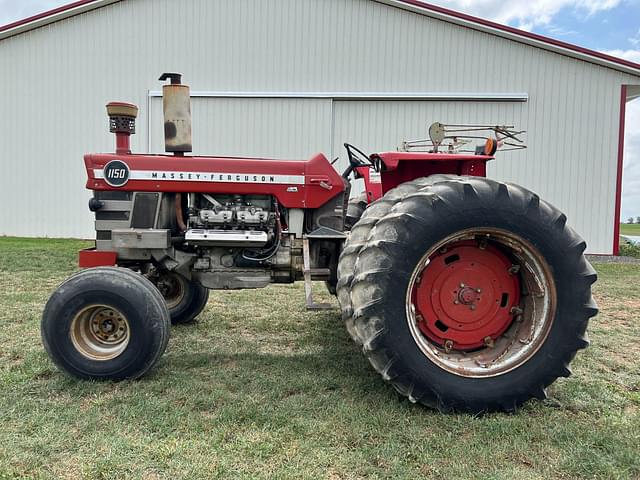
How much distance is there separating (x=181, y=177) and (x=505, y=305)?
2.27 metres

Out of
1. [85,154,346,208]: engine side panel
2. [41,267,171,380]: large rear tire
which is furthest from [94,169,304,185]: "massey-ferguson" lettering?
[41,267,171,380]: large rear tire

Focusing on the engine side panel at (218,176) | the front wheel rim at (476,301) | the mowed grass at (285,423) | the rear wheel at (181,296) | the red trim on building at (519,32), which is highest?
the red trim on building at (519,32)

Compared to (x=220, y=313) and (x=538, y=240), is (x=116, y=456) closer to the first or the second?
(x=538, y=240)

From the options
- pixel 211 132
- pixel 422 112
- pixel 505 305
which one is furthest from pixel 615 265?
pixel 211 132

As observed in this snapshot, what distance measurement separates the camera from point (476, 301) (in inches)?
110

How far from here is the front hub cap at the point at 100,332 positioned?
2.92 m

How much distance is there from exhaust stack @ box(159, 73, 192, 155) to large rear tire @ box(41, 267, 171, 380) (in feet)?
3.56

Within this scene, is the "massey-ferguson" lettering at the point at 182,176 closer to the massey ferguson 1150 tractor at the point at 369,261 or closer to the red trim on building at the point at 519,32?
the massey ferguson 1150 tractor at the point at 369,261

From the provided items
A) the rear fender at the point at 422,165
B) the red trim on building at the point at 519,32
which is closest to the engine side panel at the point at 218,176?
the rear fender at the point at 422,165

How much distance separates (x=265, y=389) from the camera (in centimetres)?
288

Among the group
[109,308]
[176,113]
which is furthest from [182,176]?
[109,308]

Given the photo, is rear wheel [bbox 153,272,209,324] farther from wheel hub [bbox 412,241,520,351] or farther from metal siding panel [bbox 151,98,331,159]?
metal siding panel [bbox 151,98,331,159]

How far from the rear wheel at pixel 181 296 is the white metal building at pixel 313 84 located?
610 centimetres

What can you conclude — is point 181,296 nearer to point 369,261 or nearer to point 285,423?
point 285,423
